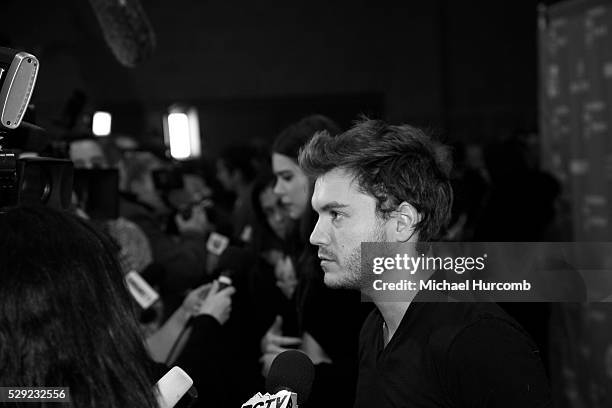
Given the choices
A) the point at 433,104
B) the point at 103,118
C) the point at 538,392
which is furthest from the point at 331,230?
the point at 433,104

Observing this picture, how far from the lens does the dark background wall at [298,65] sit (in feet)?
29.1

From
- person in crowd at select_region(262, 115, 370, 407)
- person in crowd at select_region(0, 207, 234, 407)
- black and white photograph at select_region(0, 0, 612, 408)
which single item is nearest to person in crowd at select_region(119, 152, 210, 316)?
black and white photograph at select_region(0, 0, 612, 408)

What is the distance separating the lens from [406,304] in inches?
57.6

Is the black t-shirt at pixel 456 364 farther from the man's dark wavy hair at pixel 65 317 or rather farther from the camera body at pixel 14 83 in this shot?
the camera body at pixel 14 83

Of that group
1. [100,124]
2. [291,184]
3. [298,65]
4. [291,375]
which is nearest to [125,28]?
[100,124]

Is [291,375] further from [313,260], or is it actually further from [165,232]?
[165,232]

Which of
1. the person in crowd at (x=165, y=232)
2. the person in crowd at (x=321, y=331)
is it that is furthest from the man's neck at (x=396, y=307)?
the person in crowd at (x=165, y=232)

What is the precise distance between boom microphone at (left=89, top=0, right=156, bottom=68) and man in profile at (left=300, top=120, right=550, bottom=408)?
1383 mm

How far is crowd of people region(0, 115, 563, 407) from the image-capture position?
97 centimetres

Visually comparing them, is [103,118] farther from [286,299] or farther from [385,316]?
[385,316]

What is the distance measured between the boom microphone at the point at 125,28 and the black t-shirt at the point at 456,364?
1788 millimetres

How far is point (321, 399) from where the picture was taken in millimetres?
1818

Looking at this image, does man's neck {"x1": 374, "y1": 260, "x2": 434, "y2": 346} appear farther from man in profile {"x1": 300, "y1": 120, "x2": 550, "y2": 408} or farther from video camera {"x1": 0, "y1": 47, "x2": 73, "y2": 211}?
video camera {"x1": 0, "y1": 47, "x2": 73, "y2": 211}

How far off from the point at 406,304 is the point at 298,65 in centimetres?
797
